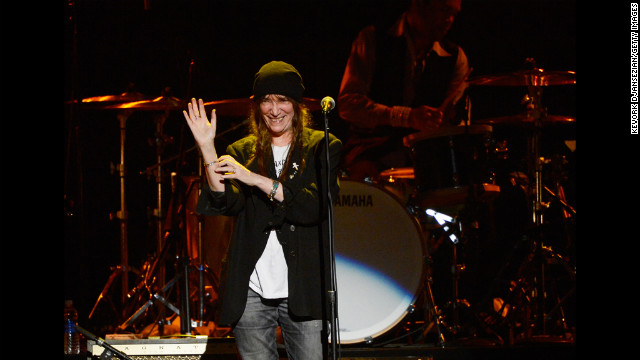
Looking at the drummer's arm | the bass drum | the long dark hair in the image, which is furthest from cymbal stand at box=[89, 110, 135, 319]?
the long dark hair

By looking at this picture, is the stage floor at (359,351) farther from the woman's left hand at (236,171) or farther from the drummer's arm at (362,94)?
the drummer's arm at (362,94)

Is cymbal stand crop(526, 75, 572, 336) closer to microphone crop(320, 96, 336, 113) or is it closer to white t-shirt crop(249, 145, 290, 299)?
white t-shirt crop(249, 145, 290, 299)

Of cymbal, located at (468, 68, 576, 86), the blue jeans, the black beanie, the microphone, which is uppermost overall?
cymbal, located at (468, 68, 576, 86)

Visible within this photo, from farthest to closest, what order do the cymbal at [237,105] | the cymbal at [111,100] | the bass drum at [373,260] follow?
the cymbal at [111,100] → the cymbal at [237,105] → the bass drum at [373,260]

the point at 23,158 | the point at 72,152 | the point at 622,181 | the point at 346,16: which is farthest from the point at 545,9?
the point at 23,158

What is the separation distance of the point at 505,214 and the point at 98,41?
4129 mm

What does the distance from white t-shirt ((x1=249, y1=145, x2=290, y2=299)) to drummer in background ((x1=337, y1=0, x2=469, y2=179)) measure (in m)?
3.39

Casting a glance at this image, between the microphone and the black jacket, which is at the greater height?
the microphone

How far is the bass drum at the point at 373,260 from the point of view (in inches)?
198

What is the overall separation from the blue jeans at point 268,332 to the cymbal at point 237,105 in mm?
2642

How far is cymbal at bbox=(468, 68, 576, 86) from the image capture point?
5.94 m

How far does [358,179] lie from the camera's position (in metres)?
5.16

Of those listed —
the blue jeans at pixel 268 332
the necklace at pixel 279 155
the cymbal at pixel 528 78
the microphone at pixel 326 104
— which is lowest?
the blue jeans at pixel 268 332

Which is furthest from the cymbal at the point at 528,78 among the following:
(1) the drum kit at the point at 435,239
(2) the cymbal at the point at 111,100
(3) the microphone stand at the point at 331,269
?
(3) the microphone stand at the point at 331,269
